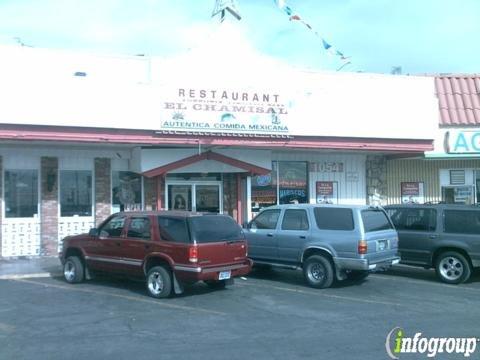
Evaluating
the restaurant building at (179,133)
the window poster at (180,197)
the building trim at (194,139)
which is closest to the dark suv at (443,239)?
the building trim at (194,139)

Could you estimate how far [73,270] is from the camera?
12.7m

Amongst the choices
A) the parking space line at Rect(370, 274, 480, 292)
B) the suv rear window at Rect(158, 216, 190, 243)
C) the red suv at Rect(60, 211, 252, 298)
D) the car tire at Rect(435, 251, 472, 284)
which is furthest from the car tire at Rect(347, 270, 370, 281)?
the suv rear window at Rect(158, 216, 190, 243)

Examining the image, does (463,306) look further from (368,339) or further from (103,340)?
(103,340)

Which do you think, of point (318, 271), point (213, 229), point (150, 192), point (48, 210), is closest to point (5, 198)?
point (48, 210)

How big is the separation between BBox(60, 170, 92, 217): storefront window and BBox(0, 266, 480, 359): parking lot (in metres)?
4.21

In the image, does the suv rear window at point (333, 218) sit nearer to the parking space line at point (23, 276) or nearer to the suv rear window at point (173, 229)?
the suv rear window at point (173, 229)

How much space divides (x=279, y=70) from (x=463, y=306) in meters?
9.85

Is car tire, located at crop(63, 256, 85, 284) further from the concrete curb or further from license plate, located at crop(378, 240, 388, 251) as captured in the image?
license plate, located at crop(378, 240, 388, 251)

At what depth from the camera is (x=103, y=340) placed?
799 centimetres

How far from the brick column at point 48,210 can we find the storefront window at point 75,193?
28 cm

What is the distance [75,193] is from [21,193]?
4.92 ft

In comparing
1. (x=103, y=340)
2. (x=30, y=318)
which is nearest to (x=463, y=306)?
(x=103, y=340)

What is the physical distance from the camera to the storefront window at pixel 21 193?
16625mm

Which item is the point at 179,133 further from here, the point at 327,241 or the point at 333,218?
the point at 327,241
